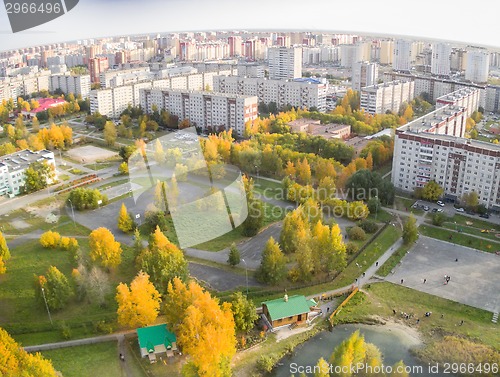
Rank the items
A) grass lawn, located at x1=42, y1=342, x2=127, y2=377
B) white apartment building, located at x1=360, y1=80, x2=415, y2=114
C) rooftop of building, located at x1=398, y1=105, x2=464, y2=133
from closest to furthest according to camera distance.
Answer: grass lawn, located at x1=42, y1=342, x2=127, y2=377 → rooftop of building, located at x1=398, y1=105, x2=464, y2=133 → white apartment building, located at x1=360, y1=80, x2=415, y2=114

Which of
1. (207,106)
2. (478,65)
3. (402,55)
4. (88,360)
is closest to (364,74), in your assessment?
(478,65)

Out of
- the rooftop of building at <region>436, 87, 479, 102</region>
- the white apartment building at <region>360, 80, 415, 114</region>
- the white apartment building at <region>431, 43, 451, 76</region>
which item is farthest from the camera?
the white apartment building at <region>431, 43, 451, 76</region>

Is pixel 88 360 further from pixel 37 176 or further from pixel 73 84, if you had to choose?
pixel 73 84

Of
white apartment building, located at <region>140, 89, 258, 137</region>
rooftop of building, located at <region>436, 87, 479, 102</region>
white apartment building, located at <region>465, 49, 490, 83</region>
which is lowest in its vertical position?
white apartment building, located at <region>140, 89, 258, 137</region>

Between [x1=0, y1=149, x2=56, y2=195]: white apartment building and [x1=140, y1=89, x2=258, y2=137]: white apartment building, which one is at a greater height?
[x1=140, y1=89, x2=258, y2=137]: white apartment building

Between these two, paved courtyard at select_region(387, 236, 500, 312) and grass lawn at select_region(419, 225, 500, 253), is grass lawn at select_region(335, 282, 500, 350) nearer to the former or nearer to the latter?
paved courtyard at select_region(387, 236, 500, 312)

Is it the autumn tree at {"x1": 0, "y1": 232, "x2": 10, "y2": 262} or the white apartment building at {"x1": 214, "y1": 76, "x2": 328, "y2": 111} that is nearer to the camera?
the autumn tree at {"x1": 0, "y1": 232, "x2": 10, "y2": 262}

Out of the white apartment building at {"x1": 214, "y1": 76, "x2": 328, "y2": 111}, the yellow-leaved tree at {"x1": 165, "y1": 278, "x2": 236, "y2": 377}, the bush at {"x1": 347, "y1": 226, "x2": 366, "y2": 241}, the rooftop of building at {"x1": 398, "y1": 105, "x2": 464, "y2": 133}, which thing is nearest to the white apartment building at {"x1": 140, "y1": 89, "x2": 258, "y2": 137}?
the white apartment building at {"x1": 214, "y1": 76, "x2": 328, "y2": 111}

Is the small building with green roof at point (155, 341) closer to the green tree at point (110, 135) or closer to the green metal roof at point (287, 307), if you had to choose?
the green metal roof at point (287, 307)
